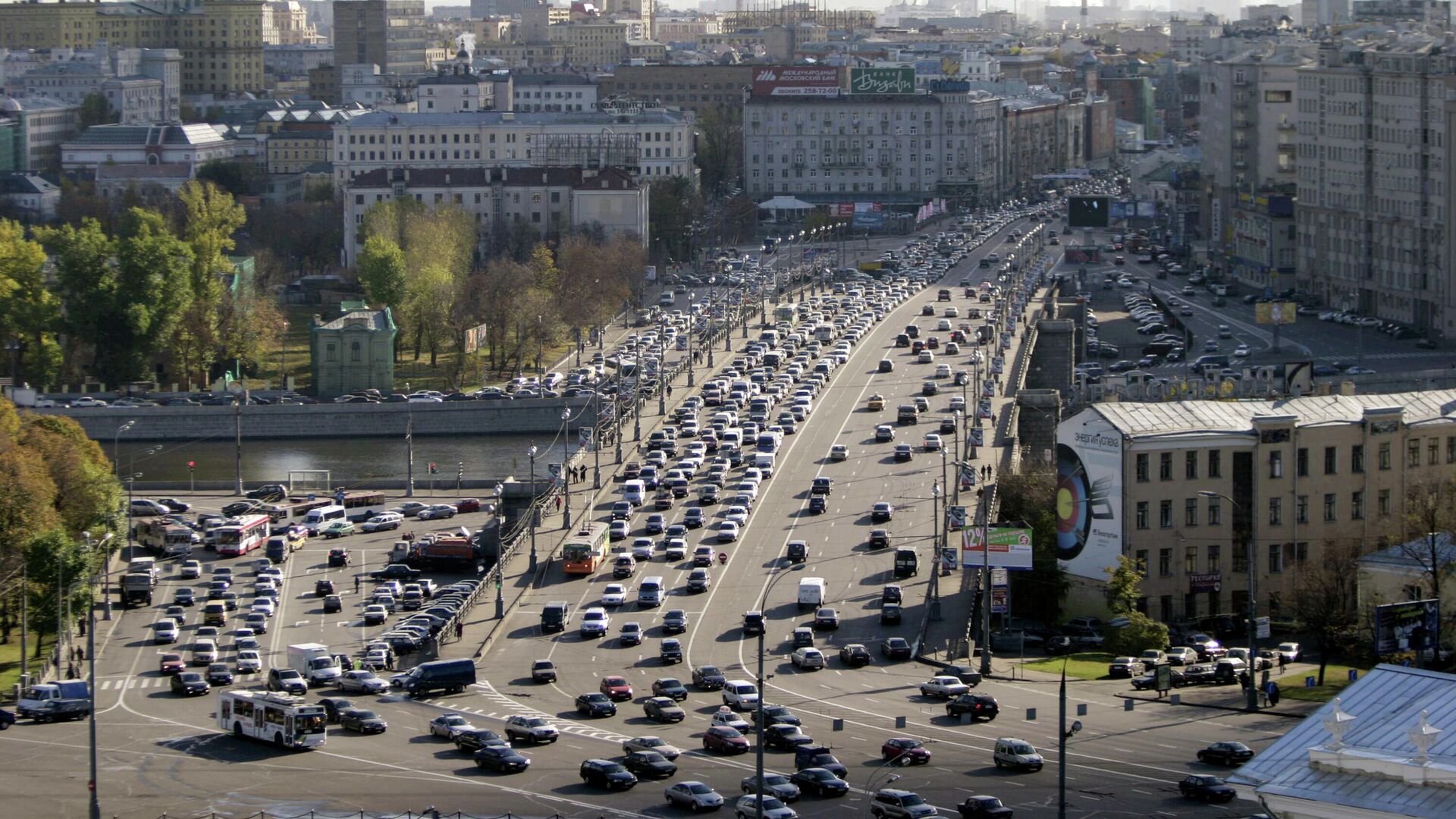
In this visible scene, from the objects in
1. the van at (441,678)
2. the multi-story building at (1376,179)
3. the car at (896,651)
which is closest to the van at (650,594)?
the car at (896,651)

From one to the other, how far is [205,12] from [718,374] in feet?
379

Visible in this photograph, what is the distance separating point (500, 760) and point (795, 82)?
9371 centimetres

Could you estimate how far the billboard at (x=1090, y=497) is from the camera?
129 feet

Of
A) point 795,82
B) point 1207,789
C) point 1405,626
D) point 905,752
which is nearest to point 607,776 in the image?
point 905,752

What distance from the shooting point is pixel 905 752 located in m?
27.5

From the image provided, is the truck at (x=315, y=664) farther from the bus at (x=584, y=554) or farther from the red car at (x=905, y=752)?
the red car at (x=905, y=752)

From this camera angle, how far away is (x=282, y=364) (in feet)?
244

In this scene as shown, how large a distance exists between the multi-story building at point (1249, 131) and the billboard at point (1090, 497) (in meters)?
50.6

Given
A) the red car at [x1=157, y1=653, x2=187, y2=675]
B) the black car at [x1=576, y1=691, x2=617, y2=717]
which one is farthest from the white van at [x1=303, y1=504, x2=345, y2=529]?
the black car at [x1=576, y1=691, x2=617, y2=717]

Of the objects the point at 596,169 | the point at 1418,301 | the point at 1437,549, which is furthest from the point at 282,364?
the point at 1437,549

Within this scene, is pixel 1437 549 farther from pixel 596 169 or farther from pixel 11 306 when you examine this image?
pixel 596 169

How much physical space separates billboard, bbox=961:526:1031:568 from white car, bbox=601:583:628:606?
592 centimetres

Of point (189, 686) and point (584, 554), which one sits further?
point (584, 554)

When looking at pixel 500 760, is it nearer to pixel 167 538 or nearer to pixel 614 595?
pixel 614 595
